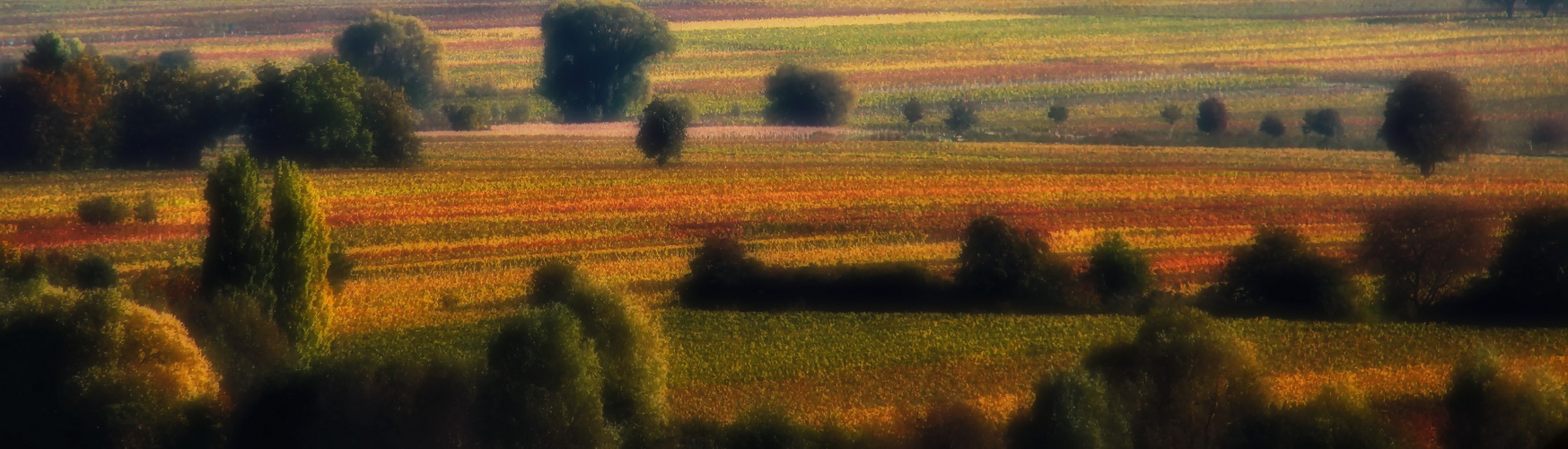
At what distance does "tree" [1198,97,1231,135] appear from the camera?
9081cm

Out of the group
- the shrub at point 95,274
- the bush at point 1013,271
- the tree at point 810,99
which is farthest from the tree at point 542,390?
the tree at point 810,99

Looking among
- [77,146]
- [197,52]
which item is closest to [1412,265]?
[77,146]

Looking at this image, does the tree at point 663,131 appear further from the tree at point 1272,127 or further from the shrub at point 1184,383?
the shrub at point 1184,383

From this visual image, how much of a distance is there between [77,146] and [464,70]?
64820 mm

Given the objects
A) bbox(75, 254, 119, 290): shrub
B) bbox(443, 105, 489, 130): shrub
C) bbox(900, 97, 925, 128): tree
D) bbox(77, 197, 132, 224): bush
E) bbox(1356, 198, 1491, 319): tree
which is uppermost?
bbox(1356, 198, 1491, 319): tree

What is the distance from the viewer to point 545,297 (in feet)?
104

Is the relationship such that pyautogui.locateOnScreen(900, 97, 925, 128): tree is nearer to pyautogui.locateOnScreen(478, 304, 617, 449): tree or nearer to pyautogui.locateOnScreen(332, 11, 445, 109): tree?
pyautogui.locateOnScreen(332, 11, 445, 109): tree

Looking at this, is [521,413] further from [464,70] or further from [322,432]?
[464,70]

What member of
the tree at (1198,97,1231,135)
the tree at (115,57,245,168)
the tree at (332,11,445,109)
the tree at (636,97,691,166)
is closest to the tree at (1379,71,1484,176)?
the tree at (1198,97,1231,135)

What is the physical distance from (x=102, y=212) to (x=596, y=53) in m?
60.0

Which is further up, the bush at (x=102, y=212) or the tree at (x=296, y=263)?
the tree at (x=296, y=263)

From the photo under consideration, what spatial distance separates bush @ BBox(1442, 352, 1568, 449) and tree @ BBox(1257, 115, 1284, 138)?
220 ft

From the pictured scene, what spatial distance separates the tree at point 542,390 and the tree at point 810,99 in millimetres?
79169

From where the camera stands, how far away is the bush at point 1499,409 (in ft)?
74.8
